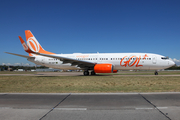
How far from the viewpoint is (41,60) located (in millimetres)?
27500

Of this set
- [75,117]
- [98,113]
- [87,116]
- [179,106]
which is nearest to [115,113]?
[98,113]

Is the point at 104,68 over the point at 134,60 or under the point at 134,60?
under

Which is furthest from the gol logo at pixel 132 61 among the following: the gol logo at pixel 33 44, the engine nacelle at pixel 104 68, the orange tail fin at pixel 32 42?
the gol logo at pixel 33 44

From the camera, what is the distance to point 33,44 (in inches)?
1112

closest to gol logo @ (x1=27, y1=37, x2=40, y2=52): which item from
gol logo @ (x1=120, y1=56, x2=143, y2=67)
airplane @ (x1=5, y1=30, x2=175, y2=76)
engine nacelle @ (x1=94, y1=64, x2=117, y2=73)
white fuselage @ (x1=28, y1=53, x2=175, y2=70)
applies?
airplane @ (x1=5, y1=30, x2=175, y2=76)

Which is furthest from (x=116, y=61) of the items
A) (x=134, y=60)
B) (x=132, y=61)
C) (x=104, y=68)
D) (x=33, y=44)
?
(x=33, y=44)

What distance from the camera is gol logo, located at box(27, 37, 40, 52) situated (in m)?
28.1

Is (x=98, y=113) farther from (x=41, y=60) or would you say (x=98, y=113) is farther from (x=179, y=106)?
(x=41, y=60)

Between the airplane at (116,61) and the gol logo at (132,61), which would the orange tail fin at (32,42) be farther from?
the gol logo at (132,61)

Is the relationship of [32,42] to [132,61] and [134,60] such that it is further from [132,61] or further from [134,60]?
[134,60]

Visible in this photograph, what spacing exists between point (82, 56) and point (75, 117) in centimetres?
2156

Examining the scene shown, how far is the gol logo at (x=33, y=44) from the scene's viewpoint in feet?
92.0

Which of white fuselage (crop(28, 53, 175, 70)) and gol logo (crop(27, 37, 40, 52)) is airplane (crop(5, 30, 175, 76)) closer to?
white fuselage (crop(28, 53, 175, 70))

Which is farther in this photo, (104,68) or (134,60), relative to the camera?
(134,60)
